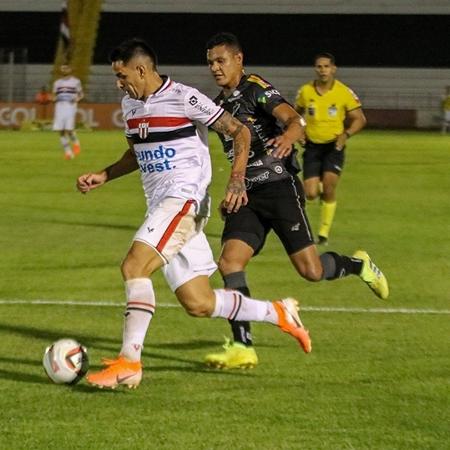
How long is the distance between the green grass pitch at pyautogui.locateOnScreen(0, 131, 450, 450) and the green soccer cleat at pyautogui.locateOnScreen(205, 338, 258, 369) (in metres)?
0.08

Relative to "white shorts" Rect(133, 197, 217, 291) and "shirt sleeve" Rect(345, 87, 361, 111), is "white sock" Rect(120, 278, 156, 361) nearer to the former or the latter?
"white shorts" Rect(133, 197, 217, 291)

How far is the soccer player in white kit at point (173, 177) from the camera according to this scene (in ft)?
24.4

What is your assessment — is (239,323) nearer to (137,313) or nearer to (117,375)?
(137,313)

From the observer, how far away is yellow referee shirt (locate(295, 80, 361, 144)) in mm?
15781

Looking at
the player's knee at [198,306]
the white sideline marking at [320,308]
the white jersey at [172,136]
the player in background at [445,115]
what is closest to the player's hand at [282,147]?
the white jersey at [172,136]

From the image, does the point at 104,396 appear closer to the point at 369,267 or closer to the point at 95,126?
the point at 369,267

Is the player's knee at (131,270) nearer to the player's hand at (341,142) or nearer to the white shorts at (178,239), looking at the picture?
the white shorts at (178,239)

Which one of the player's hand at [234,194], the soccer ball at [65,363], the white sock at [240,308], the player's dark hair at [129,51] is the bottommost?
the soccer ball at [65,363]

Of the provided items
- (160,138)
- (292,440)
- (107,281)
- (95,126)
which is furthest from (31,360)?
(95,126)

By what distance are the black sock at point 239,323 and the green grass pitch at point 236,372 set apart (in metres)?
0.20

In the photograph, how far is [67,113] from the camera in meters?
32.8

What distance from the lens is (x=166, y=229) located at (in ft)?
24.5

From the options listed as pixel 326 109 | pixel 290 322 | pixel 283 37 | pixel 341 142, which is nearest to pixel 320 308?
pixel 290 322

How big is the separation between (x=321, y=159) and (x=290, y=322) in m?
8.18
